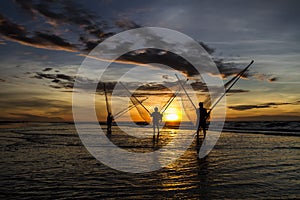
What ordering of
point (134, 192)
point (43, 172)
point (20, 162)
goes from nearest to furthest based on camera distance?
point (134, 192)
point (43, 172)
point (20, 162)

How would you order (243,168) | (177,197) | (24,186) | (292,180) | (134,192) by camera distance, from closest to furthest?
1. (177,197)
2. (134,192)
3. (24,186)
4. (292,180)
5. (243,168)

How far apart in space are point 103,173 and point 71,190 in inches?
109

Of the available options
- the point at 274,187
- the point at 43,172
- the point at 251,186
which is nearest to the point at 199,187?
the point at 251,186

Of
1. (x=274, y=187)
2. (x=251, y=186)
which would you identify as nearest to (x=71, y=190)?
(x=251, y=186)

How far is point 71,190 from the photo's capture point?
8258 mm

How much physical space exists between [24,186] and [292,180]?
8699 mm

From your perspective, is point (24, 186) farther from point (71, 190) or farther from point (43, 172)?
point (43, 172)

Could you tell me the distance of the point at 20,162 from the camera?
13281 mm

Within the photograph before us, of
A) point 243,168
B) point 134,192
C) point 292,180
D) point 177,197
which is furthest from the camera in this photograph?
point 243,168

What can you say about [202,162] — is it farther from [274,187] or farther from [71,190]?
[71,190]

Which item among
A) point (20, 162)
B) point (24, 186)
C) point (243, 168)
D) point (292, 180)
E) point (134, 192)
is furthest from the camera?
point (20, 162)

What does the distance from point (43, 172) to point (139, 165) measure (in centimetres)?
A: 400

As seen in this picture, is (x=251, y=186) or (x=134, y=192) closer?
(x=134, y=192)

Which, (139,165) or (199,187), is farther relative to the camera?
(139,165)
